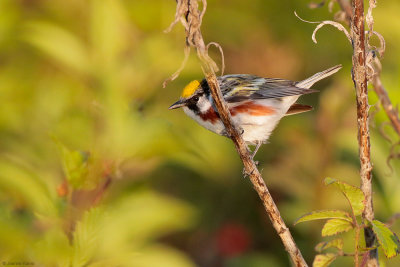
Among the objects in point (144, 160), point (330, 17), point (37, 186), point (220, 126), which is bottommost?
point (37, 186)

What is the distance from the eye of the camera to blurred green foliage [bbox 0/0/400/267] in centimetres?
265

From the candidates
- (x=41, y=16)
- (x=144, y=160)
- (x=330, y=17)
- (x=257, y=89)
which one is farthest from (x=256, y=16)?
(x=144, y=160)

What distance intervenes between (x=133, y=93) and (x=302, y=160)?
1508 millimetres

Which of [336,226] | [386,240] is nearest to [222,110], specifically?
[336,226]

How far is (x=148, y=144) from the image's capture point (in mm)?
2824

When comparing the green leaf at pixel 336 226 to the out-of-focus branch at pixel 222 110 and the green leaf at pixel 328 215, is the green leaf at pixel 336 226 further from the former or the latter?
the out-of-focus branch at pixel 222 110

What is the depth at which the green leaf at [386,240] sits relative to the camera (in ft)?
6.48

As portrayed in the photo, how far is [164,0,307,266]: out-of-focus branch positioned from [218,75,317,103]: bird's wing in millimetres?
1613

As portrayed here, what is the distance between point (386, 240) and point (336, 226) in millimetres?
194

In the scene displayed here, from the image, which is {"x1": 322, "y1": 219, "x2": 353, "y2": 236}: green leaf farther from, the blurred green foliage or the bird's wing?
the bird's wing

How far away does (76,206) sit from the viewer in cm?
291

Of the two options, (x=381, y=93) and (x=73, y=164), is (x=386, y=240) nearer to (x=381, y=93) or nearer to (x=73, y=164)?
(x=381, y=93)

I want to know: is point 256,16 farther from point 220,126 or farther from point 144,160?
point 144,160

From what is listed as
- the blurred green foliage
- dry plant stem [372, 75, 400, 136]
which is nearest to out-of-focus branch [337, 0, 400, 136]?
dry plant stem [372, 75, 400, 136]
